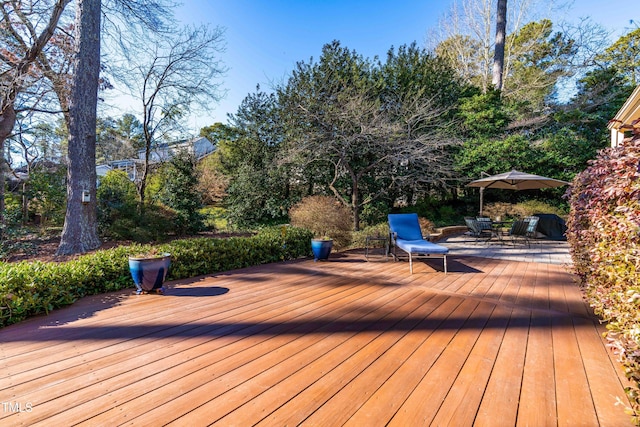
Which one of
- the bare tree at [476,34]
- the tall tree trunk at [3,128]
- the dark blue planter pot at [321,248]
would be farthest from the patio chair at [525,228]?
the tall tree trunk at [3,128]

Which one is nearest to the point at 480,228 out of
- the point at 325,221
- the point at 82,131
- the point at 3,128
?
the point at 325,221

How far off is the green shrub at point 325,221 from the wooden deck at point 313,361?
4.04 m

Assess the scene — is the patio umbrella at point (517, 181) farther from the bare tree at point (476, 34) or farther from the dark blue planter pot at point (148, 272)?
the bare tree at point (476, 34)

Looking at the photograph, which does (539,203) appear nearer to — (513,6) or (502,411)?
(513,6)

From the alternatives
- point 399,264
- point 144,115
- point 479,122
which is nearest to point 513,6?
point 479,122

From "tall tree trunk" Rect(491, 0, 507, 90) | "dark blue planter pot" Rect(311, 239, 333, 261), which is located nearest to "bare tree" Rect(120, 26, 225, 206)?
"dark blue planter pot" Rect(311, 239, 333, 261)

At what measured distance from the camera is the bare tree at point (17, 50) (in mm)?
5797

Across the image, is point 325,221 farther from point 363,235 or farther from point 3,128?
point 3,128

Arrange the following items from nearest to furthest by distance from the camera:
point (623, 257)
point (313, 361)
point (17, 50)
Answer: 1. point (623, 257)
2. point (313, 361)
3. point (17, 50)

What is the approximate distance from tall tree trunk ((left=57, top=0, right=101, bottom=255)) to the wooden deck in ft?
10.1

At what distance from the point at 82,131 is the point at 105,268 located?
137 inches

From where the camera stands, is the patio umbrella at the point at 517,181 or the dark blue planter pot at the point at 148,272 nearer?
the dark blue planter pot at the point at 148,272

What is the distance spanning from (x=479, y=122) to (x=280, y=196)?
8.64 metres

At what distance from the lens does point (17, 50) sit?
6.58 metres
